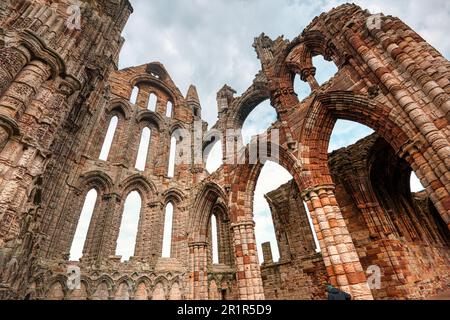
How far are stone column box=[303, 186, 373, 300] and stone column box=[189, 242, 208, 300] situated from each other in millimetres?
5807

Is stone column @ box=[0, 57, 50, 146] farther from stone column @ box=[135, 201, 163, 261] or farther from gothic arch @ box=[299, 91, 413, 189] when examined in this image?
stone column @ box=[135, 201, 163, 261]

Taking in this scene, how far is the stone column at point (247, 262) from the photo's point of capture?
8117mm

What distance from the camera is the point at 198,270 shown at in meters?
10.3

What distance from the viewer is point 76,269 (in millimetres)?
9070

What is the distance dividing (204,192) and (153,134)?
5803 mm

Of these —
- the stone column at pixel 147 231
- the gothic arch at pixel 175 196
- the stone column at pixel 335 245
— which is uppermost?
the gothic arch at pixel 175 196

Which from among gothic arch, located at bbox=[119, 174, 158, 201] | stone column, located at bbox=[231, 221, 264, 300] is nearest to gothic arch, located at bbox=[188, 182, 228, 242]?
stone column, located at bbox=[231, 221, 264, 300]

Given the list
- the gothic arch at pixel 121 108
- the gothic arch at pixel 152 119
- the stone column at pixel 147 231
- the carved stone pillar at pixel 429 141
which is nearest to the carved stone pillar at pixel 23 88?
the carved stone pillar at pixel 429 141

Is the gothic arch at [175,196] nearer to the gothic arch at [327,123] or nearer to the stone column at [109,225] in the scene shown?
the stone column at [109,225]

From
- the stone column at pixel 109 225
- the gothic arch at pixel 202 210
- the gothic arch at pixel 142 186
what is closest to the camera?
the stone column at pixel 109 225

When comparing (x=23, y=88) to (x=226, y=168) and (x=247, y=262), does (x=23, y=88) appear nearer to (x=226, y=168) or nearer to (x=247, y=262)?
(x=226, y=168)

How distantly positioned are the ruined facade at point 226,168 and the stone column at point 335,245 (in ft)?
0.11
